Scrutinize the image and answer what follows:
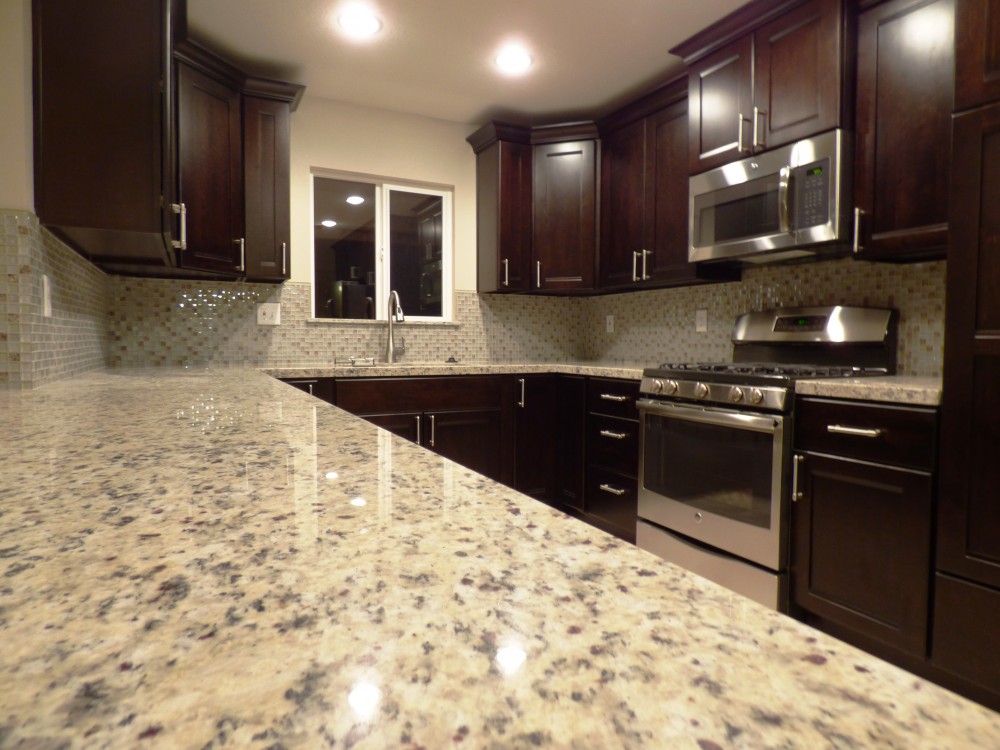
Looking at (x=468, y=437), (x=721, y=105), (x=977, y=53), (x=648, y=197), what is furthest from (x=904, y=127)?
(x=468, y=437)

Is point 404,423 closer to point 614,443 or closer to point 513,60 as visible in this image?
→ point 614,443

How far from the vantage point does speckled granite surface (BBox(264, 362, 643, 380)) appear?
2762 millimetres

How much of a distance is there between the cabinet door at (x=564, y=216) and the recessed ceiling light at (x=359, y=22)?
48.5 inches

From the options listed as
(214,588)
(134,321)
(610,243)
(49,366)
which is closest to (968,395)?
(214,588)

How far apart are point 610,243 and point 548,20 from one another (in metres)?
1.24

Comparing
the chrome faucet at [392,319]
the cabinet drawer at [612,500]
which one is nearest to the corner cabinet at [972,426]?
the cabinet drawer at [612,500]

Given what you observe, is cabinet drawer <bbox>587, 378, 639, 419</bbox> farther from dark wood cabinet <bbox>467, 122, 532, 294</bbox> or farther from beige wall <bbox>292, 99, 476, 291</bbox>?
beige wall <bbox>292, 99, 476, 291</bbox>

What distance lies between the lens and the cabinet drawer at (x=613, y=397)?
2.74m

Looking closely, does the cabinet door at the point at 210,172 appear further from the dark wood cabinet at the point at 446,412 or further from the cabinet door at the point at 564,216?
the cabinet door at the point at 564,216

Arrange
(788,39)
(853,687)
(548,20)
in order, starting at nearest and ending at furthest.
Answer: (853,687), (788,39), (548,20)

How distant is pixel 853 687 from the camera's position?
0.24 m

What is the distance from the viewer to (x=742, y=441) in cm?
209

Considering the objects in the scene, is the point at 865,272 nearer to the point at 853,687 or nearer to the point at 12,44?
the point at 853,687

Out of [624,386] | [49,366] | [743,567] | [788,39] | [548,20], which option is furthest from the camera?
[624,386]
